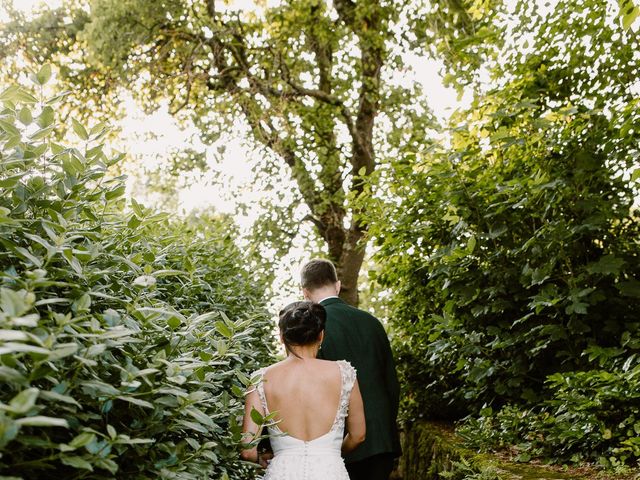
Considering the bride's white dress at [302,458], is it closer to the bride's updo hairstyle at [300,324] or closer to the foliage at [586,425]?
the bride's updo hairstyle at [300,324]

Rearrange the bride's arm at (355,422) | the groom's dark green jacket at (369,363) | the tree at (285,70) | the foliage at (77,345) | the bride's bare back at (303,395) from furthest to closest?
1. the tree at (285,70)
2. the groom's dark green jacket at (369,363)
3. the bride's arm at (355,422)
4. the bride's bare back at (303,395)
5. the foliage at (77,345)

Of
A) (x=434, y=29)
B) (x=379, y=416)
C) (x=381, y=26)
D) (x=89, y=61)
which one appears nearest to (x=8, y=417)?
(x=379, y=416)

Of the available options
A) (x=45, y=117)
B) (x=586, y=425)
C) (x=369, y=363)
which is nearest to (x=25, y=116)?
(x=45, y=117)

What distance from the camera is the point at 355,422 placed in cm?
394

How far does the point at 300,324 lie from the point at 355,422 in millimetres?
685

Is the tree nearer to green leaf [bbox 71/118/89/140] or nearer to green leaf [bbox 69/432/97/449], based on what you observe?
green leaf [bbox 71/118/89/140]

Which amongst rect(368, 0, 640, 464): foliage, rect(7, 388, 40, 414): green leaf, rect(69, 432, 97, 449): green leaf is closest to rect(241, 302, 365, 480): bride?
rect(69, 432, 97, 449): green leaf

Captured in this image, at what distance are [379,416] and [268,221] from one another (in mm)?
10253

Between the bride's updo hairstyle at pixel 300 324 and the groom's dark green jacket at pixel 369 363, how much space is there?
98cm

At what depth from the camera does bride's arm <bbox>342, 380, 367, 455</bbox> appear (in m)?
3.89

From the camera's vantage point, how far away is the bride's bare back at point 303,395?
361 centimetres

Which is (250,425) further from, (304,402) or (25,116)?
(25,116)

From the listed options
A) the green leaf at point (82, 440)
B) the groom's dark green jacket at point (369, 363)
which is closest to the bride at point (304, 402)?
the groom's dark green jacket at point (369, 363)

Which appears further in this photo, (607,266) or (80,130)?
(607,266)
